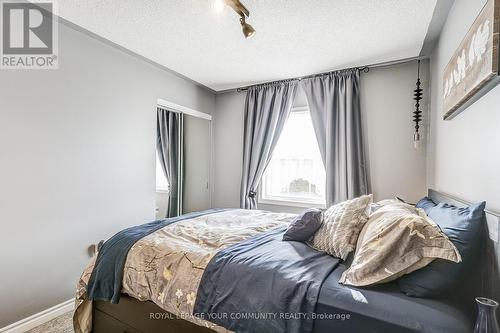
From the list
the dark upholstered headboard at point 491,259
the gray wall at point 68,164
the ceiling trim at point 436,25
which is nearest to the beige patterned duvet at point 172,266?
the gray wall at point 68,164

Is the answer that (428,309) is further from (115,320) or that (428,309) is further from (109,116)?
(109,116)

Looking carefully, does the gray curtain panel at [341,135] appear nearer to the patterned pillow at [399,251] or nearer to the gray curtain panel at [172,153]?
the patterned pillow at [399,251]

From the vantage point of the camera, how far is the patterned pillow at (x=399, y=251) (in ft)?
3.46

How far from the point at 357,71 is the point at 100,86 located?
2864 mm

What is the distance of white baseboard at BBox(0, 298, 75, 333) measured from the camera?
1.95 metres

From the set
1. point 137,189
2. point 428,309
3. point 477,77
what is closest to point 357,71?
point 477,77

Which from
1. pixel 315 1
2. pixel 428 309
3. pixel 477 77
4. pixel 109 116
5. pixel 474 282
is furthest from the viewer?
pixel 109 116

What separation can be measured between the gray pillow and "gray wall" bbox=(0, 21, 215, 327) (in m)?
1.95

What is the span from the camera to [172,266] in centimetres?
153

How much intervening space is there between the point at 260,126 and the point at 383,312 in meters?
2.92

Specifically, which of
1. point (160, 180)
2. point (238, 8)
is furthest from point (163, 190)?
point (238, 8)

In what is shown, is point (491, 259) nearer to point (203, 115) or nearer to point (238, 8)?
point (238, 8)

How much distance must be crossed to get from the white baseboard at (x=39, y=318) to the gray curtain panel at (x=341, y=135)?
9.42 feet

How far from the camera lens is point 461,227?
113 cm
